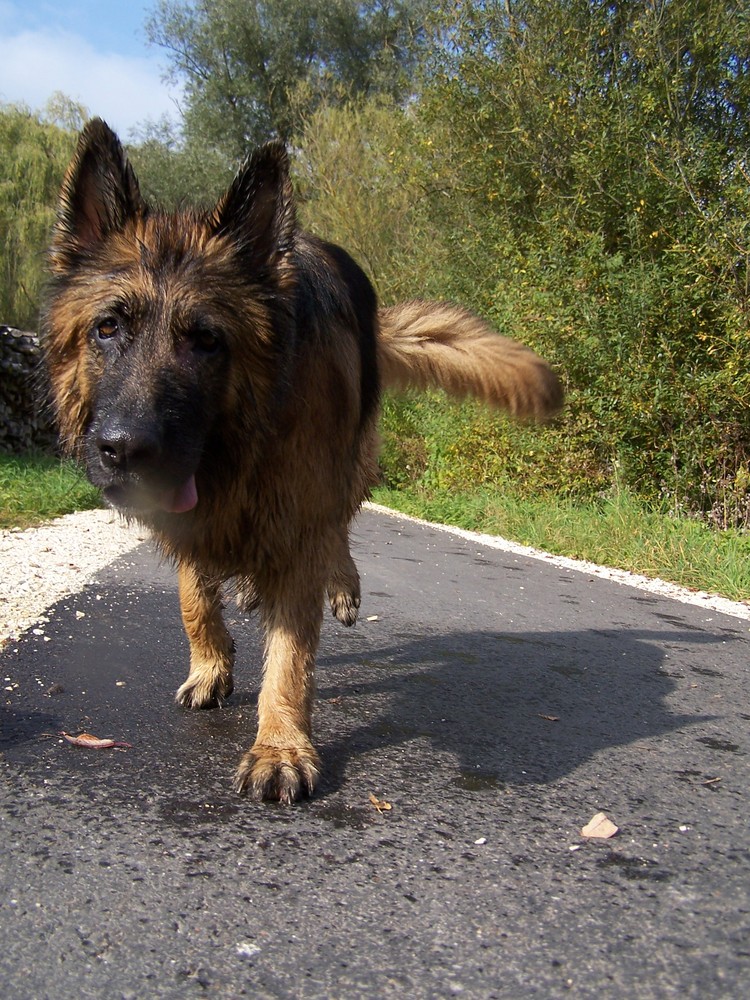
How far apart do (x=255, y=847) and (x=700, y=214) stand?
10.3 m

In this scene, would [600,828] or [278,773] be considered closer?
[600,828]

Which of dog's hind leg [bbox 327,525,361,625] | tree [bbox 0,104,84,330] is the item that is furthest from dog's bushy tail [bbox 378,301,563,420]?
tree [bbox 0,104,84,330]

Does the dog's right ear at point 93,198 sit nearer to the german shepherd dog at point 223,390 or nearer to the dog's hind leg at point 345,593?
the german shepherd dog at point 223,390

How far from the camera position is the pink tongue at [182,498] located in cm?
308

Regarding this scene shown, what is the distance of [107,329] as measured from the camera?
3076mm

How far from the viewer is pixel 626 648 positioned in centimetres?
520

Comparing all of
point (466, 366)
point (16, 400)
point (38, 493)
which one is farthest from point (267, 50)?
point (466, 366)

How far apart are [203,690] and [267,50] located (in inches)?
1280

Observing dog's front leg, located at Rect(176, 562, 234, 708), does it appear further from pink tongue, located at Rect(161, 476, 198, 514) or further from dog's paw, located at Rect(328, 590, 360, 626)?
dog's paw, located at Rect(328, 590, 360, 626)

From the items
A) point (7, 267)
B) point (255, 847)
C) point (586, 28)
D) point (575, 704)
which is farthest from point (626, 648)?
point (7, 267)

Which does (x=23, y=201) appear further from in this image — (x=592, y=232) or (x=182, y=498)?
(x=182, y=498)

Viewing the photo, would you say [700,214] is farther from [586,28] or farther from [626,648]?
[626,648]

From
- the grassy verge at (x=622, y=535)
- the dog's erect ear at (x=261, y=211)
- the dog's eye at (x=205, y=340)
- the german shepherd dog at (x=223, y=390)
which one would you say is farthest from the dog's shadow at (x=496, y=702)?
the grassy verge at (x=622, y=535)

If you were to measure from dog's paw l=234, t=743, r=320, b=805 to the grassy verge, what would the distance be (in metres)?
5.41
